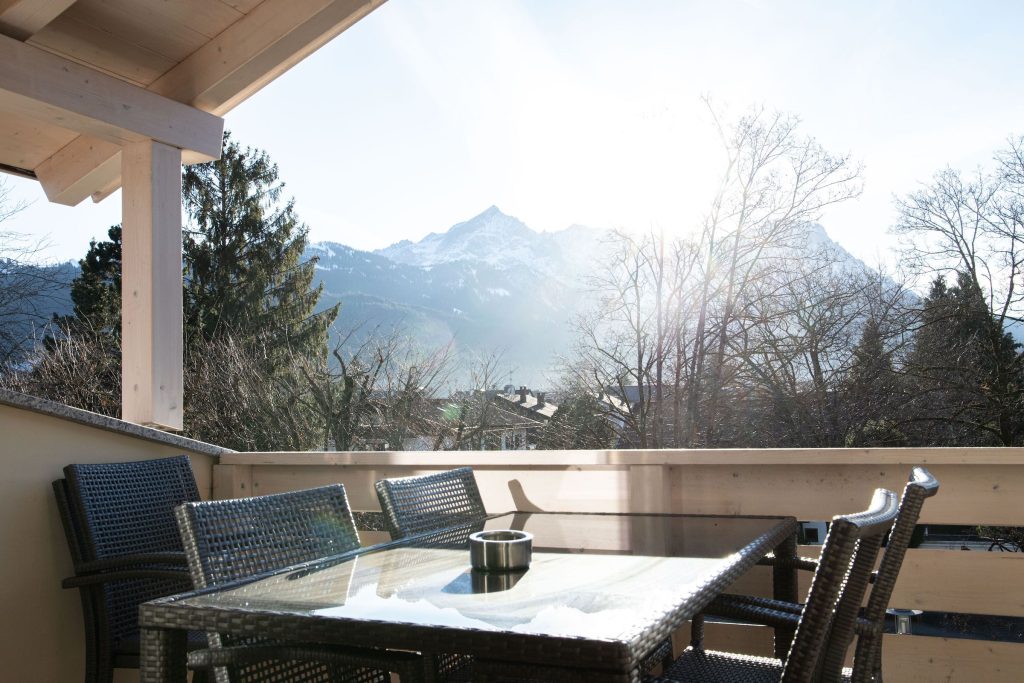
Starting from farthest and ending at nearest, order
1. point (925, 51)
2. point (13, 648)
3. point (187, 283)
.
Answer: point (187, 283)
point (925, 51)
point (13, 648)

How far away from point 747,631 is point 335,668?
125cm

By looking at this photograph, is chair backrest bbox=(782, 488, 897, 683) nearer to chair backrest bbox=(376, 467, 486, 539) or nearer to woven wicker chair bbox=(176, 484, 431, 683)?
woven wicker chair bbox=(176, 484, 431, 683)

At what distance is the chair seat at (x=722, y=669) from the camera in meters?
1.53

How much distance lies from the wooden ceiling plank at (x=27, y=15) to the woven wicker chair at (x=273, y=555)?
1553 mm

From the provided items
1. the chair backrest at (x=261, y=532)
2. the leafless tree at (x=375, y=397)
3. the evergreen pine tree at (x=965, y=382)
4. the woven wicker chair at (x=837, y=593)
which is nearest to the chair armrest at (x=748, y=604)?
the woven wicker chair at (x=837, y=593)

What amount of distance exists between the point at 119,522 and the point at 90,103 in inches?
49.3

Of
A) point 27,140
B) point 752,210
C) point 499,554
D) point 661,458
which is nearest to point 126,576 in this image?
point 499,554

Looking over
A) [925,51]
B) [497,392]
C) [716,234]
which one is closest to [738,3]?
[925,51]

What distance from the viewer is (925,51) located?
1156 cm

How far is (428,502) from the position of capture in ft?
6.42

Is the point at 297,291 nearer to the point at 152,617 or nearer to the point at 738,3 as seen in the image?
the point at 738,3

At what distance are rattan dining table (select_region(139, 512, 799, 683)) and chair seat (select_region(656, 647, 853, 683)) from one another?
23cm

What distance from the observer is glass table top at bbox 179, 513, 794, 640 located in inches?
39.0

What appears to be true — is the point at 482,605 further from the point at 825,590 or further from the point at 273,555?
the point at 273,555
